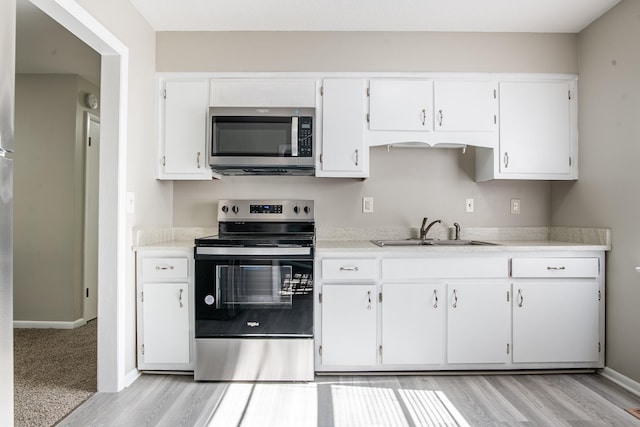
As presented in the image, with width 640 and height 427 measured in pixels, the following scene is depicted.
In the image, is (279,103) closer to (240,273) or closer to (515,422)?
(240,273)

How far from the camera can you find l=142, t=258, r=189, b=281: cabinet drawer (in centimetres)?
242

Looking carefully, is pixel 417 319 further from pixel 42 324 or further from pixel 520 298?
pixel 42 324

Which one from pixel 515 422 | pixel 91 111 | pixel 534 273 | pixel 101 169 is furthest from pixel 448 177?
pixel 91 111

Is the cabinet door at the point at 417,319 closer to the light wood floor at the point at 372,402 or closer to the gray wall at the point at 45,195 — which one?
the light wood floor at the point at 372,402

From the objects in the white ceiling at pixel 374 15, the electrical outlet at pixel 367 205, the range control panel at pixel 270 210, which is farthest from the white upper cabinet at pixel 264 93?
the electrical outlet at pixel 367 205

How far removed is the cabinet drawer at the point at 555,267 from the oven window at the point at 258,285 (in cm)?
139

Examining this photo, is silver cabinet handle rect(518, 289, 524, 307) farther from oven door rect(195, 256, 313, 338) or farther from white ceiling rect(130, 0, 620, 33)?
white ceiling rect(130, 0, 620, 33)

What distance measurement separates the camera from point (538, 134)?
277 cm

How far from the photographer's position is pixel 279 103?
275 centimetres

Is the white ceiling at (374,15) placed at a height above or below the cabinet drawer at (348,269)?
above

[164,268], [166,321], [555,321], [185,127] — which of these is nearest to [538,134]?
[555,321]

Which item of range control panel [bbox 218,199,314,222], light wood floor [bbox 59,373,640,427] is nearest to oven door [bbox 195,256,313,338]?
light wood floor [bbox 59,373,640,427]

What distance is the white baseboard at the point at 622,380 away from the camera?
88.5 inches

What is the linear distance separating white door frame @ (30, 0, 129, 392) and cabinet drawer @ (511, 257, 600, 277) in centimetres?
249
